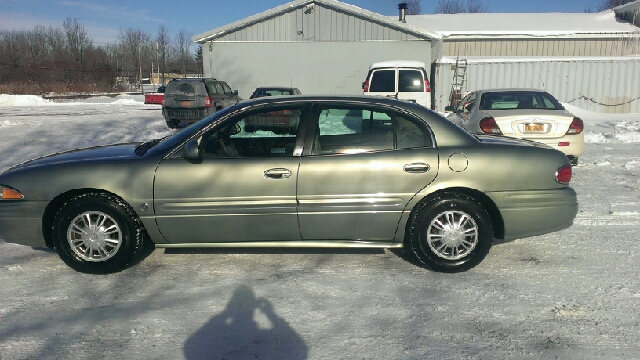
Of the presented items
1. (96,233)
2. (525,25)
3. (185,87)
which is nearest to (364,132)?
(96,233)

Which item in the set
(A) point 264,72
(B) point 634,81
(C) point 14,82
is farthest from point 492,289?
(C) point 14,82

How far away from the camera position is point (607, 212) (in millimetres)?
6000

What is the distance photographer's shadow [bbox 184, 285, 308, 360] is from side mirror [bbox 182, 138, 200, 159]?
125 cm

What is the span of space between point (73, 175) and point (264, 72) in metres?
18.8

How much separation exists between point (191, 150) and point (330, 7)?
1895cm

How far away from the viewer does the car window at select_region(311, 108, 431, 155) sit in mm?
4207

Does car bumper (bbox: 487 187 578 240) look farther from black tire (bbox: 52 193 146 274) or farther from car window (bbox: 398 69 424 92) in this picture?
car window (bbox: 398 69 424 92)

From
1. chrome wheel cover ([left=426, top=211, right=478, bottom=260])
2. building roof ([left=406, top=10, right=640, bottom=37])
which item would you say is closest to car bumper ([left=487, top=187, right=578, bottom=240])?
chrome wheel cover ([left=426, top=211, right=478, bottom=260])

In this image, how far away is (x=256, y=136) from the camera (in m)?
4.57

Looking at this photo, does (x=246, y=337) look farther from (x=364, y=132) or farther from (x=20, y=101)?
(x=20, y=101)

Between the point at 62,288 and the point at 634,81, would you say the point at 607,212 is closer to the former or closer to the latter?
the point at 62,288

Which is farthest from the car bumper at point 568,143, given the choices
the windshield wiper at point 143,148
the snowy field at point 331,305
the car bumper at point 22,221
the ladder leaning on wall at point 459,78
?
the ladder leaning on wall at point 459,78

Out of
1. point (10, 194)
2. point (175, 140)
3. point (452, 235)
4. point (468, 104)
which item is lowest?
point (452, 235)

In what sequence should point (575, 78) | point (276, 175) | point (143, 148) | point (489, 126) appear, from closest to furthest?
1. point (276, 175)
2. point (143, 148)
3. point (489, 126)
4. point (575, 78)
